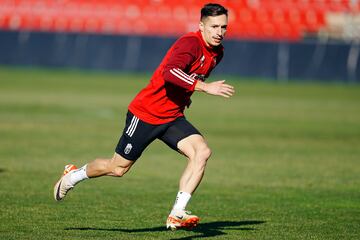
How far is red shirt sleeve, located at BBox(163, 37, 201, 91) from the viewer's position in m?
8.59

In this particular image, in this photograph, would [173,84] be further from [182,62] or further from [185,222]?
[185,222]

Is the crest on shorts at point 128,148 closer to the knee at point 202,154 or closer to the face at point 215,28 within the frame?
the knee at point 202,154

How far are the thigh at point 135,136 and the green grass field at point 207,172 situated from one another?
32.8 inches

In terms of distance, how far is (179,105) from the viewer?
9180 mm

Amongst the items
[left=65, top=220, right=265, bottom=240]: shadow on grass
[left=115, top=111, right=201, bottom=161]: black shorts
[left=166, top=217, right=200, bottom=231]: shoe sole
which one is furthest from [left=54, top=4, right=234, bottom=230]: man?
[left=65, top=220, right=265, bottom=240]: shadow on grass

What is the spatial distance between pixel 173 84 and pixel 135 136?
2.46 feet

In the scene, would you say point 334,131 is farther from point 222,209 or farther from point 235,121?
point 222,209

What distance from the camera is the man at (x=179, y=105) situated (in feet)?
28.5

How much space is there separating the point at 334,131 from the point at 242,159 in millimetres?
6257

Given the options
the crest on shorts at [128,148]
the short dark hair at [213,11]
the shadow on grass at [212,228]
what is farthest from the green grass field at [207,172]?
the short dark hair at [213,11]

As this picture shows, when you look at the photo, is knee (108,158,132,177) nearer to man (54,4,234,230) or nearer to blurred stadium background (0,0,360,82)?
man (54,4,234,230)

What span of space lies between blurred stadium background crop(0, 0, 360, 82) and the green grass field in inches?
229

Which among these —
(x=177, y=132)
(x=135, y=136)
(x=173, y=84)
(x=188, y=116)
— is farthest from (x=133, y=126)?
(x=188, y=116)

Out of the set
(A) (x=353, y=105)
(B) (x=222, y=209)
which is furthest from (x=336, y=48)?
(B) (x=222, y=209)
